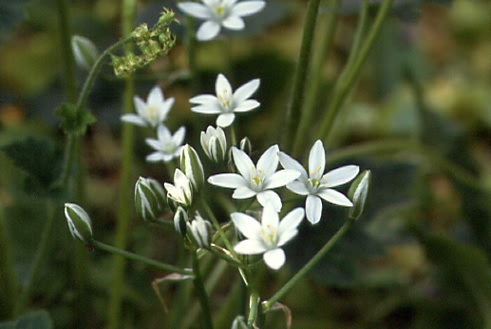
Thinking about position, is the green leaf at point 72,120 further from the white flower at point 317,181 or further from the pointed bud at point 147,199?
the white flower at point 317,181

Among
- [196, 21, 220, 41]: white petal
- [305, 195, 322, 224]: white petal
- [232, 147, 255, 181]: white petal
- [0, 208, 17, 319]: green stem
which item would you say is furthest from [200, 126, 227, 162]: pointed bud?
[0, 208, 17, 319]: green stem

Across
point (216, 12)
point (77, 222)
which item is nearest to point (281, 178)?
point (77, 222)

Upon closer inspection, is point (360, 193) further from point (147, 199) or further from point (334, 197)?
point (147, 199)

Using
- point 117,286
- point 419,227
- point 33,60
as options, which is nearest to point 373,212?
point 419,227

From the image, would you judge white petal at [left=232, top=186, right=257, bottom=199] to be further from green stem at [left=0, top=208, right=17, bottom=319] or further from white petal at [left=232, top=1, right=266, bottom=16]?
green stem at [left=0, top=208, right=17, bottom=319]

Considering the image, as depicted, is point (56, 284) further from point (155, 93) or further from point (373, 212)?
point (373, 212)

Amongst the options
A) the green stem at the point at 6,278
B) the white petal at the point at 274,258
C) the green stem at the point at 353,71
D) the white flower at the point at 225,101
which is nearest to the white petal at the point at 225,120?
the white flower at the point at 225,101
